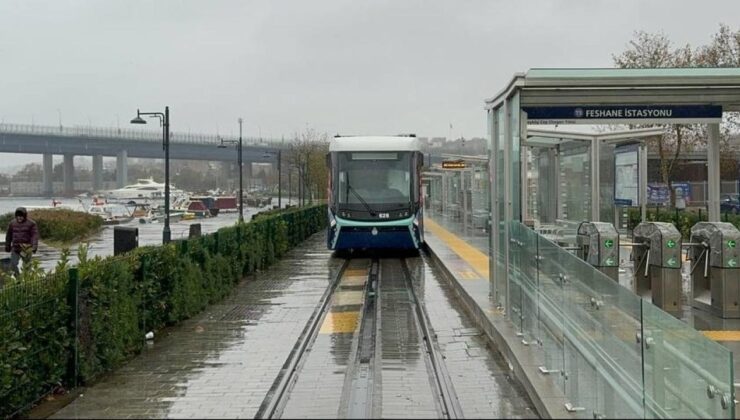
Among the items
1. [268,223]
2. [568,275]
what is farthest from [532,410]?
[268,223]

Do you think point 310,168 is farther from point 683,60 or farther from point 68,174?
point 68,174


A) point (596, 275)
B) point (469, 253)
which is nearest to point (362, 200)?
point (469, 253)

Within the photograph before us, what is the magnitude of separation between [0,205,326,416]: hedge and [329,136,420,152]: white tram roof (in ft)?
27.2

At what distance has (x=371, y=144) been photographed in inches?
867

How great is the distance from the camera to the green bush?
1419 inches

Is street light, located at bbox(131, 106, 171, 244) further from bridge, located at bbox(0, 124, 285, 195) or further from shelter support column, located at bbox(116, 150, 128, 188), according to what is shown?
shelter support column, located at bbox(116, 150, 128, 188)

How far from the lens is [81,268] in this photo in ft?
28.8

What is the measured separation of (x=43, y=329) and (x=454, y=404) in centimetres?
383

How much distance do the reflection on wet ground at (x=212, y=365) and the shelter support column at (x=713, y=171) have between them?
21.6 feet

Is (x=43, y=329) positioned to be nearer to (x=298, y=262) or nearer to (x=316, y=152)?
(x=298, y=262)

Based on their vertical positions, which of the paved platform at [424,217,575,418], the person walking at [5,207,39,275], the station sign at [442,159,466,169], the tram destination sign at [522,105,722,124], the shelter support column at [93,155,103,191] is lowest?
the paved platform at [424,217,575,418]

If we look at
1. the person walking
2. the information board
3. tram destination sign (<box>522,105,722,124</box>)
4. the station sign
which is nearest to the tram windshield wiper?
the information board

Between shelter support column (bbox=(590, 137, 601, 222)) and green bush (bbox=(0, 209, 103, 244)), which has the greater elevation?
shelter support column (bbox=(590, 137, 601, 222))

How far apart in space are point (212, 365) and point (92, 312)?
145 cm
